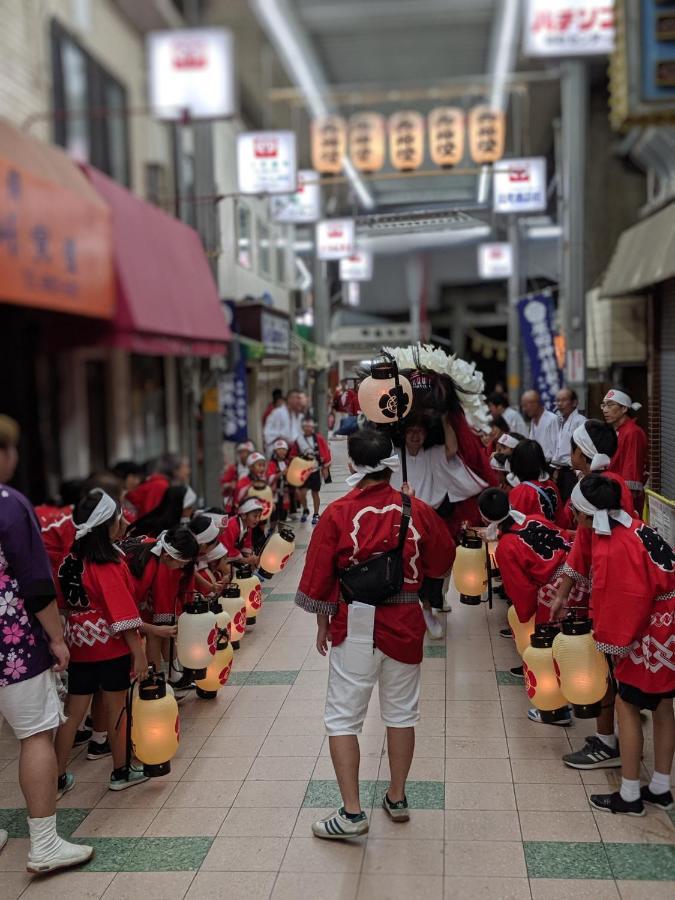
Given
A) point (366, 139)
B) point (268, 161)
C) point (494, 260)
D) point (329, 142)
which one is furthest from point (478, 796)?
point (494, 260)

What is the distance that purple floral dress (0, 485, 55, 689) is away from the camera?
12.7 ft

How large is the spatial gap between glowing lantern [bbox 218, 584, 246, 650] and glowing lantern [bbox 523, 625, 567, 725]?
7.81ft

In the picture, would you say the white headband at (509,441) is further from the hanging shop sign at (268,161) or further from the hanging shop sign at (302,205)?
the hanging shop sign at (302,205)

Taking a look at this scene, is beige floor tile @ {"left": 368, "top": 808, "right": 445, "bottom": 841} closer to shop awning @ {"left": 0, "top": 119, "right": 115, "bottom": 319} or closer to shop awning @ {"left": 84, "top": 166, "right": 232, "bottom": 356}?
shop awning @ {"left": 0, "top": 119, "right": 115, "bottom": 319}

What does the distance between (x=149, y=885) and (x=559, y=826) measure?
198 cm

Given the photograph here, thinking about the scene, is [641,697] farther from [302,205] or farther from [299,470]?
[302,205]

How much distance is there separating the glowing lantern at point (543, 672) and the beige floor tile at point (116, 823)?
7.45 ft

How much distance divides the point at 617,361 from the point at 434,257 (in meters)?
14.2

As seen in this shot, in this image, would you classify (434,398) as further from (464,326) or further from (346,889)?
(464,326)

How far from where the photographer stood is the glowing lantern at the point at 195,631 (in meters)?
5.42

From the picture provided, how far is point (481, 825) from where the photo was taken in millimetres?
4273

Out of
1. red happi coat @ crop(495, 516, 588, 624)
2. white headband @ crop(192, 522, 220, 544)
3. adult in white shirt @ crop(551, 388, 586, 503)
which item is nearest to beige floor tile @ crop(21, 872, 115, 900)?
white headband @ crop(192, 522, 220, 544)

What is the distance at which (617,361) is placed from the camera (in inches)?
565

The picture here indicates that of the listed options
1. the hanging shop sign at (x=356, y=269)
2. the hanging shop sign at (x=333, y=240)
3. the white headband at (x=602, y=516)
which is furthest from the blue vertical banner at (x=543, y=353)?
the white headband at (x=602, y=516)
